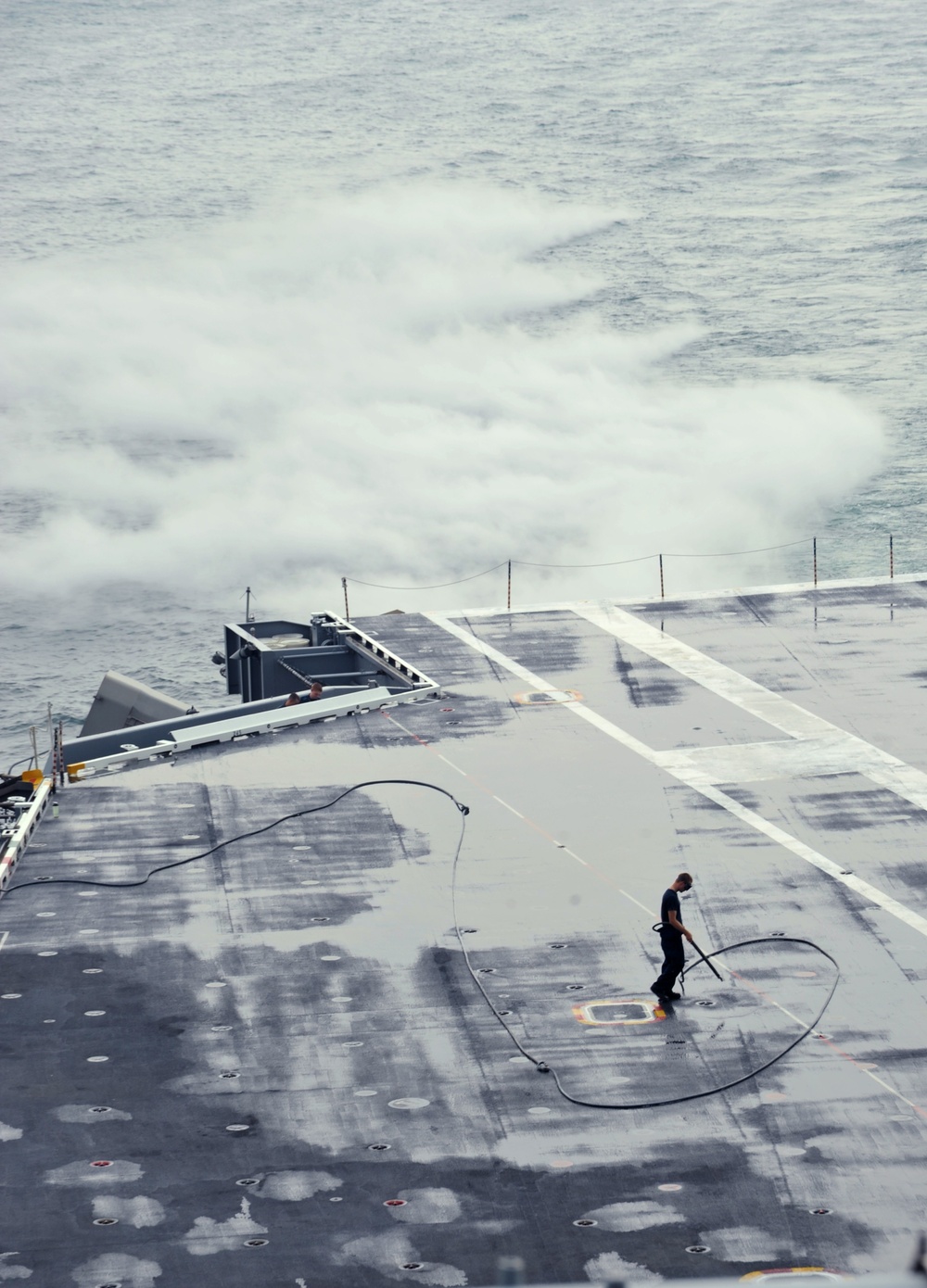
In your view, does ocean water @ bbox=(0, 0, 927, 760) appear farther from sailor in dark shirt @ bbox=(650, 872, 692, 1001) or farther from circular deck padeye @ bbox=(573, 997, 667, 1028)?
sailor in dark shirt @ bbox=(650, 872, 692, 1001)

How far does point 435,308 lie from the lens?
106562mm

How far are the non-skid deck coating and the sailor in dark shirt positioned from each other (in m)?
0.39

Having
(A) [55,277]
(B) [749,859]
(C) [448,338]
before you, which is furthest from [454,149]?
(B) [749,859]

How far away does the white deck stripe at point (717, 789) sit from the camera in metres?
23.9

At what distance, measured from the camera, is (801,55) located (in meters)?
133

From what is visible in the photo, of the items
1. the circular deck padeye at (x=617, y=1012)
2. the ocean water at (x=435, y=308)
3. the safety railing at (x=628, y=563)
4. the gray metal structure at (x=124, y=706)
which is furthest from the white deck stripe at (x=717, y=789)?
the safety railing at (x=628, y=563)

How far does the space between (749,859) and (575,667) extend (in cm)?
1147

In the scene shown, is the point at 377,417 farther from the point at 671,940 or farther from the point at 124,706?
the point at 671,940

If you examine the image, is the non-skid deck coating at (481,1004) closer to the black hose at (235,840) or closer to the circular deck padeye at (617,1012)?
the circular deck padeye at (617,1012)

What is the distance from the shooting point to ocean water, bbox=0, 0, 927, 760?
7544 centimetres

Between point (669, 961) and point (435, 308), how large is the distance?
89.7 meters

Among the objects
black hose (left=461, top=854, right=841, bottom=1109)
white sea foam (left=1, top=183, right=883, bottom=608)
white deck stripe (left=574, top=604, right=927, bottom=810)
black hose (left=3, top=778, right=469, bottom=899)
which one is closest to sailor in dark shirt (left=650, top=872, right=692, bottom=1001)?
black hose (left=461, top=854, right=841, bottom=1109)

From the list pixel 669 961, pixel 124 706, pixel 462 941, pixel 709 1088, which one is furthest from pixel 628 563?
pixel 709 1088

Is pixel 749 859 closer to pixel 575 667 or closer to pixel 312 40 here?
pixel 575 667
